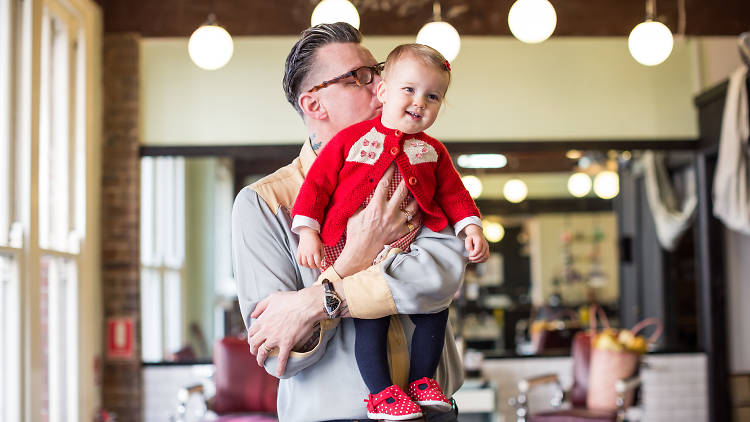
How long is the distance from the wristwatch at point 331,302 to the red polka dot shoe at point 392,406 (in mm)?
164

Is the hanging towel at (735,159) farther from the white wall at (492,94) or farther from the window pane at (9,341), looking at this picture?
the window pane at (9,341)

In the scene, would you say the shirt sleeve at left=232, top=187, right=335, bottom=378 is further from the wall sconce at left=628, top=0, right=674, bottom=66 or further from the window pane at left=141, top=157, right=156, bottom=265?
the window pane at left=141, top=157, right=156, bottom=265

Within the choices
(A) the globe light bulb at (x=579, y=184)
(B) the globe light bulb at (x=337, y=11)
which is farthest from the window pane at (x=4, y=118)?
(A) the globe light bulb at (x=579, y=184)

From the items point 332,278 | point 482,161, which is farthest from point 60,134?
point 332,278

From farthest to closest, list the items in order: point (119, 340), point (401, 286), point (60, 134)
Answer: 1. point (119, 340)
2. point (60, 134)
3. point (401, 286)

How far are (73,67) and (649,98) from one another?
399 cm

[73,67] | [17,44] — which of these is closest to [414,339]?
[17,44]

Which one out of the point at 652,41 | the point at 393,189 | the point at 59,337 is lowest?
the point at 59,337

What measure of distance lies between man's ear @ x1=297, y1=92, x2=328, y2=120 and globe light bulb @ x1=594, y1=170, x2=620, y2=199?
6273 mm

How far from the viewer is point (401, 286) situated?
1408 millimetres

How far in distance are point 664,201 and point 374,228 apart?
6250 millimetres

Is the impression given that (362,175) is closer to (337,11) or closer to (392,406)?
(392,406)

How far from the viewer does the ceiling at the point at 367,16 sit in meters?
6.02

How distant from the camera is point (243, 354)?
484 centimetres
